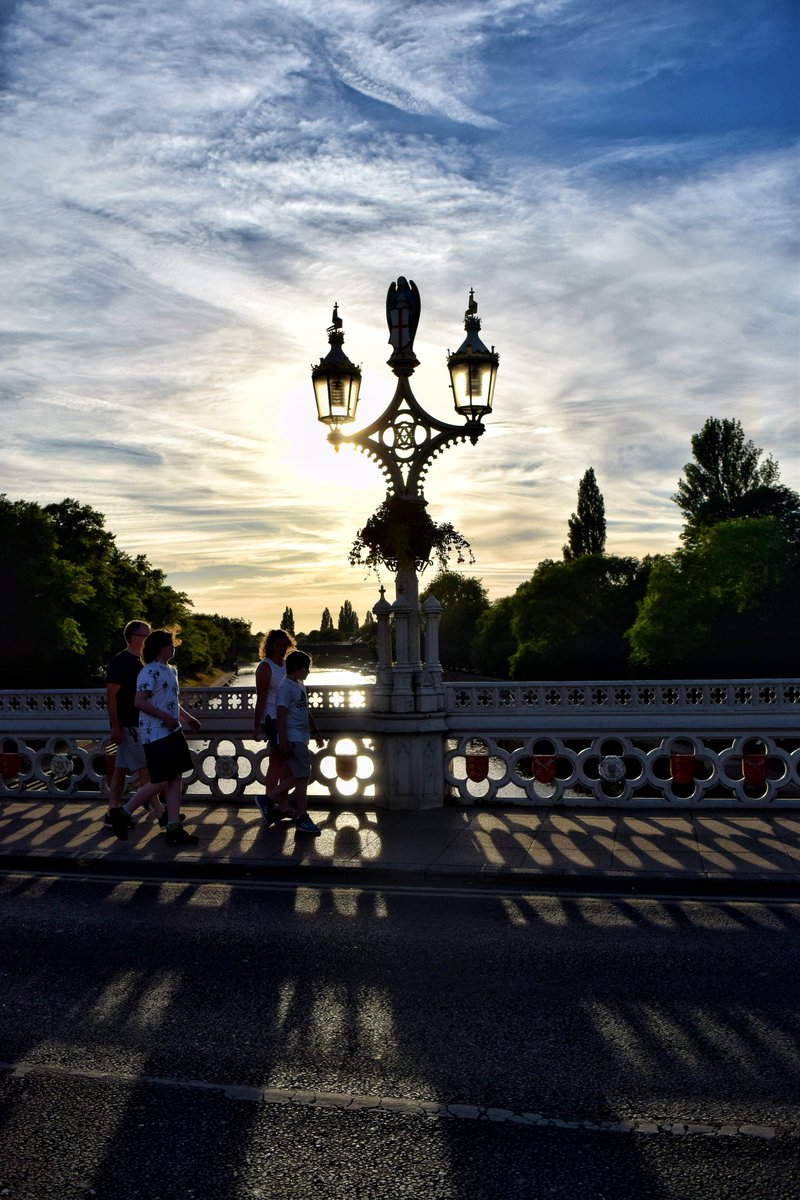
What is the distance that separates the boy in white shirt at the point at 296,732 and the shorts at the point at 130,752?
54.4 inches

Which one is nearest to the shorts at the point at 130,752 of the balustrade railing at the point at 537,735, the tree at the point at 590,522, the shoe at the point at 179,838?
the shoe at the point at 179,838

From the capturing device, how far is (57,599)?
56.3 meters

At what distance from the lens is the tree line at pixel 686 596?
60219 millimetres

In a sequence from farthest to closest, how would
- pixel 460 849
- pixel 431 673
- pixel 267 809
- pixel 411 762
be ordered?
pixel 431 673
pixel 411 762
pixel 267 809
pixel 460 849

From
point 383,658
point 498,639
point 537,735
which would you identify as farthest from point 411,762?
point 498,639

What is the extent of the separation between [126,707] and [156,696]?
2.55ft

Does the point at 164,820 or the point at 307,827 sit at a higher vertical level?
the point at 164,820

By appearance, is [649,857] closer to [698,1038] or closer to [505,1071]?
[698,1038]

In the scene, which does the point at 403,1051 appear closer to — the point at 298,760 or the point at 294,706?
the point at 298,760

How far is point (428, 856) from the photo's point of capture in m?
9.01

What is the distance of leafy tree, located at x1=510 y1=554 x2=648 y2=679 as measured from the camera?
79.8m

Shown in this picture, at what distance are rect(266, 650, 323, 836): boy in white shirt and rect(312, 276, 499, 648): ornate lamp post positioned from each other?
1711 mm

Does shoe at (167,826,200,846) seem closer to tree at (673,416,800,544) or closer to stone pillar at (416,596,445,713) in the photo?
stone pillar at (416,596,445,713)

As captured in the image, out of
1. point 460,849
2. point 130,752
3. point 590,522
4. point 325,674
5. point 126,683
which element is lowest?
point 325,674
